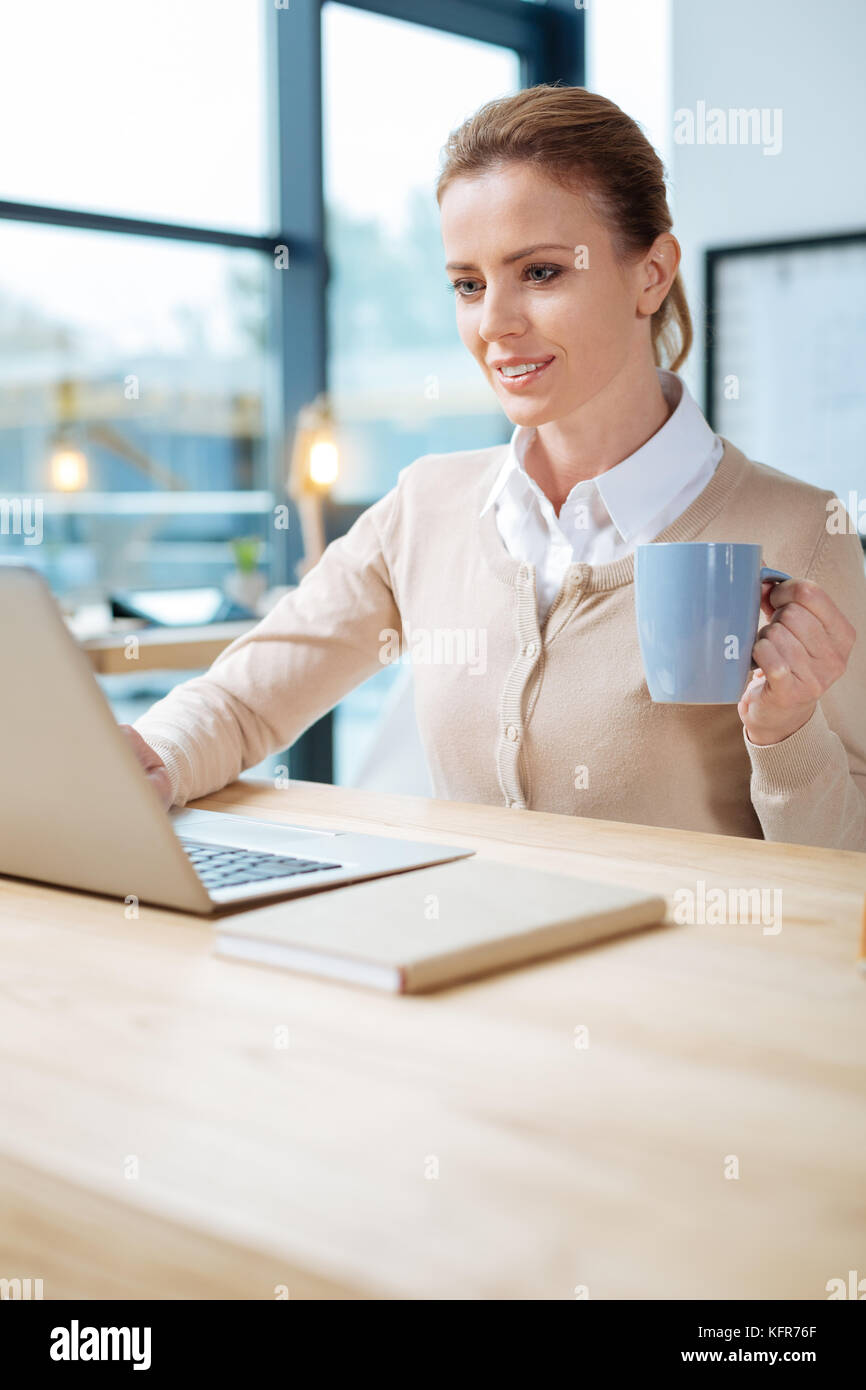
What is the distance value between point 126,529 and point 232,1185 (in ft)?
9.13

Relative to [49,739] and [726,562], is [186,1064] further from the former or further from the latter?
[726,562]

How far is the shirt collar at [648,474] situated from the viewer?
1321 millimetres

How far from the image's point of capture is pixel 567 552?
1.36 m

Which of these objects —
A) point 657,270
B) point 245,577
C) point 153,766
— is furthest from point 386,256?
point 153,766

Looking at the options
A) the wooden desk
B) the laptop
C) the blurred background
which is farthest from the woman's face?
the blurred background

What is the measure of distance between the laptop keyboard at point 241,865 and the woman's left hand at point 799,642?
0.35 metres

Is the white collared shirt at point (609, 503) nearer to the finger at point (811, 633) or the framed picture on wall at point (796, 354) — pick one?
the finger at point (811, 633)

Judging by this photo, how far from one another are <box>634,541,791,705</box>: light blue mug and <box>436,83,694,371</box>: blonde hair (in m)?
0.53

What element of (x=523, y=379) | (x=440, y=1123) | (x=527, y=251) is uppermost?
(x=527, y=251)

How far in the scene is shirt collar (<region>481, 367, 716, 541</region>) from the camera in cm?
132

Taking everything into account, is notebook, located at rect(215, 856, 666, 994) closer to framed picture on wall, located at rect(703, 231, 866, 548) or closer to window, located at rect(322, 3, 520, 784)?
framed picture on wall, located at rect(703, 231, 866, 548)

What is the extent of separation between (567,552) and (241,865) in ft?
2.06

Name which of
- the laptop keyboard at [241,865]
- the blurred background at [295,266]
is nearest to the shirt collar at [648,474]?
the laptop keyboard at [241,865]

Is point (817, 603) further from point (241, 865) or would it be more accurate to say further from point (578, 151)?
point (578, 151)
